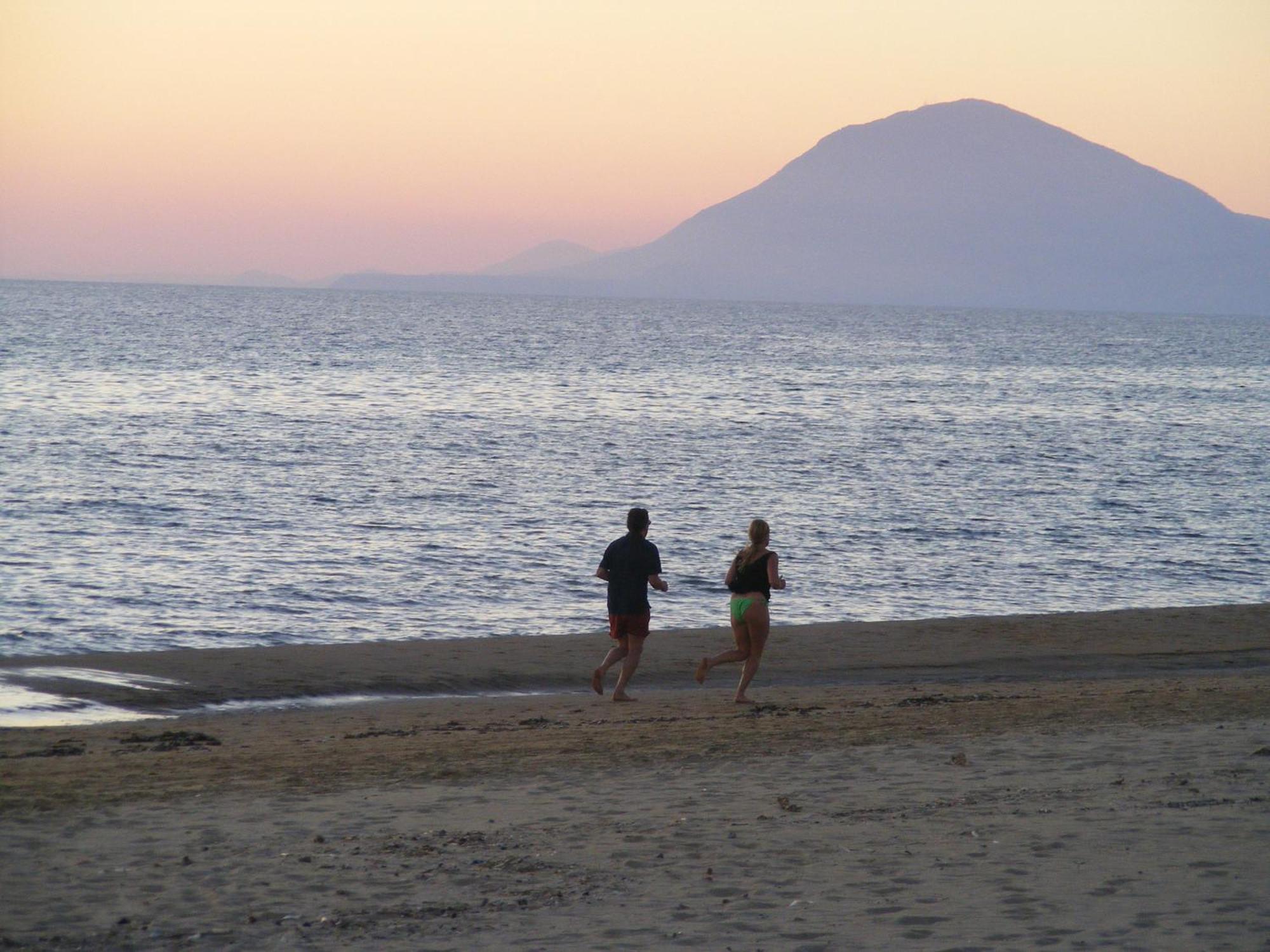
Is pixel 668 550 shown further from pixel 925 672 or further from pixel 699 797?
pixel 699 797

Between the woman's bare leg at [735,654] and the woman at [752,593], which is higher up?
the woman at [752,593]

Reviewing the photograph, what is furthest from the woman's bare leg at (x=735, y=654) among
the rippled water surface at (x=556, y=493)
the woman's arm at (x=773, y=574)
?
the rippled water surface at (x=556, y=493)

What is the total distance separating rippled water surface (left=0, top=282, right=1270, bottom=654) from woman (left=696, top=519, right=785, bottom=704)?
6.59m

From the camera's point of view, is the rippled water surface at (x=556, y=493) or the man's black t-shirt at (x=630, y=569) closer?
the man's black t-shirt at (x=630, y=569)

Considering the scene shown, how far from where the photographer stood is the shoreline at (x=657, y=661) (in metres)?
12.5

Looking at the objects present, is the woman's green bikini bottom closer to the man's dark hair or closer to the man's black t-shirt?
the man's black t-shirt

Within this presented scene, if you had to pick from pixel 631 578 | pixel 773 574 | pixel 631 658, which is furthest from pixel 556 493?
pixel 773 574

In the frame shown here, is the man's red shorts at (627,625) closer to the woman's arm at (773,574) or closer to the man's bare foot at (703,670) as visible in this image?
the man's bare foot at (703,670)

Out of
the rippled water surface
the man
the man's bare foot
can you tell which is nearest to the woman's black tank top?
the man

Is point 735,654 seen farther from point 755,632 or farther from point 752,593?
point 752,593

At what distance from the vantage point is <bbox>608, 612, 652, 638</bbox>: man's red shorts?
10.8 meters

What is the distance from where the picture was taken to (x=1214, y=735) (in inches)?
348

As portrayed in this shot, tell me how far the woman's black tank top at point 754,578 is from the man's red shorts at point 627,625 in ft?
2.97

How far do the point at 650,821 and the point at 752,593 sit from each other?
11.4 ft
